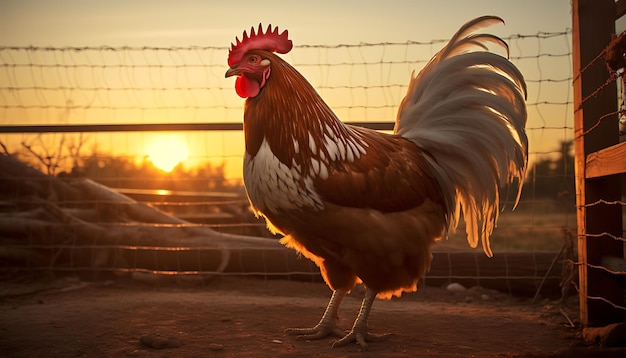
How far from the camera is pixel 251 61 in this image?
4.13 meters

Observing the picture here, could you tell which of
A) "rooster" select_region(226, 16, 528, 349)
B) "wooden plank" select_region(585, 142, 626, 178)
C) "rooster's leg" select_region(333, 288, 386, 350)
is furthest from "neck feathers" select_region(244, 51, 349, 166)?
"wooden plank" select_region(585, 142, 626, 178)

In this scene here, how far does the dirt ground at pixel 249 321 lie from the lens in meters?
4.02

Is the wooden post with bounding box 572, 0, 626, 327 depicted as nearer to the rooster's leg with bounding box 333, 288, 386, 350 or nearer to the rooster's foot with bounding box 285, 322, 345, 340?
the rooster's leg with bounding box 333, 288, 386, 350

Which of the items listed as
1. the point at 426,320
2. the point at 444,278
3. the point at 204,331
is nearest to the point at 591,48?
the point at 426,320

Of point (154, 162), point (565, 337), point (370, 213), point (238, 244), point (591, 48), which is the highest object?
point (591, 48)

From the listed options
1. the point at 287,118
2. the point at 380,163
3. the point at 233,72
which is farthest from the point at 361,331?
the point at 233,72

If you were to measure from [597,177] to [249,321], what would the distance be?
2861mm

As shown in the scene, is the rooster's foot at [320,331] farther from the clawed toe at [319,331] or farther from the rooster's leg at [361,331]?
the rooster's leg at [361,331]

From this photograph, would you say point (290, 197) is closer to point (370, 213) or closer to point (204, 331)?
point (370, 213)

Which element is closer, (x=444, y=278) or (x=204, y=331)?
(x=204, y=331)

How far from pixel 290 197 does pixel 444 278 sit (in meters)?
3.22

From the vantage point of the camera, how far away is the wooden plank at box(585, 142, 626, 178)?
12.3 ft

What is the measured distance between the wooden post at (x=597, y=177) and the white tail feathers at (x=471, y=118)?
1.58ft

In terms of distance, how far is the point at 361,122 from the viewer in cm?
628
